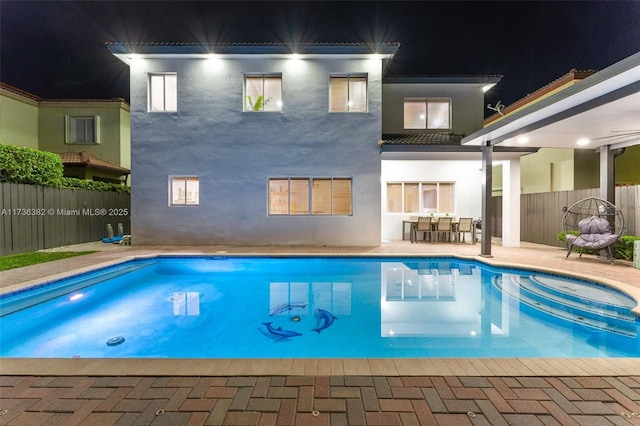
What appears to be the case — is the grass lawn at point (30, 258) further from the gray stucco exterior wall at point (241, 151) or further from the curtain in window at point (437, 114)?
the curtain in window at point (437, 114)

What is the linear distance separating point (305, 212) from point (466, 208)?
6.42 meters

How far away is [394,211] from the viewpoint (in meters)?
11.6

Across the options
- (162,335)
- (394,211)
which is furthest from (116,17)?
(162,335)

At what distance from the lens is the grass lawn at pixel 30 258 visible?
6.43 meters

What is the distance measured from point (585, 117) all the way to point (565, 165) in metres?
7.08

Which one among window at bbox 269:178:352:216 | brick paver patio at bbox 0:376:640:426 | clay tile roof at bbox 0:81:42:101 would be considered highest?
clay tile roof at bbox 0:81:42:101

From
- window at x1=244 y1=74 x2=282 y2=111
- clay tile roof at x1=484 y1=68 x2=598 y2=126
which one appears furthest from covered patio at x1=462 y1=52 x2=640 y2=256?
window at x1=244 y1=74 x2=282 y2=111

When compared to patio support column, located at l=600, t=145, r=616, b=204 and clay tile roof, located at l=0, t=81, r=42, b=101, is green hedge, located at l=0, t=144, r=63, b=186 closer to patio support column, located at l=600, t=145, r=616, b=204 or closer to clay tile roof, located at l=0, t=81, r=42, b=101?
clay tile roof, located at l=0, t=81, r=42, b=101

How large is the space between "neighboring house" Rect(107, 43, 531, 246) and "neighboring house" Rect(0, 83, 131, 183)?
20.4 feet

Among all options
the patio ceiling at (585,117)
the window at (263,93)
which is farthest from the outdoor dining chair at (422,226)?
the window at (263,93)

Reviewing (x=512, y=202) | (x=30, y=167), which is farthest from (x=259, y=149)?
(x=512, y=202)

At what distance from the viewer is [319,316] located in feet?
14.5

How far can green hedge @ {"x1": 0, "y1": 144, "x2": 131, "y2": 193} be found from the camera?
25.5 feet

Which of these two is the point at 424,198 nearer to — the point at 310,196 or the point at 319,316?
the point at 310,196
